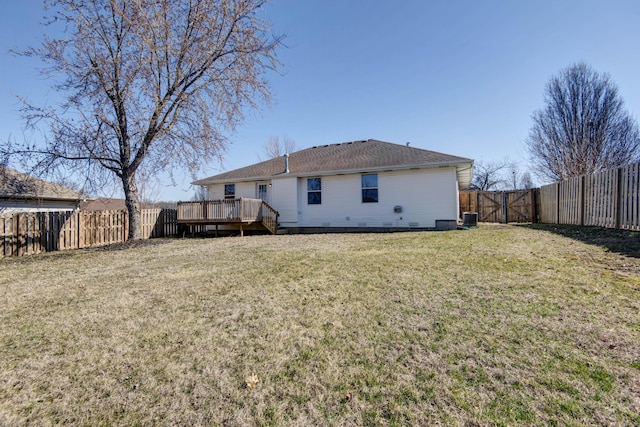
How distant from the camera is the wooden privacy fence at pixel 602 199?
24.6 ft

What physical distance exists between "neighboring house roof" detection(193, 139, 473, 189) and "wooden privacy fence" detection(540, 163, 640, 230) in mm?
3654

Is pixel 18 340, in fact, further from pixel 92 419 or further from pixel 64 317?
pixel 92 419

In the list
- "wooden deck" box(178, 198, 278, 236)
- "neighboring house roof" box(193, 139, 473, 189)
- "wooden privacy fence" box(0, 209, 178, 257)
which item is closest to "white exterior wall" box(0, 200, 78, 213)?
"wooden privacy fence" box(0, 209, 178, 257)

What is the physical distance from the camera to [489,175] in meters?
36.2

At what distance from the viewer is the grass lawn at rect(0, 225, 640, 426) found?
1.86m

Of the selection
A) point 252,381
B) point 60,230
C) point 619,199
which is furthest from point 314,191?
point 252,381

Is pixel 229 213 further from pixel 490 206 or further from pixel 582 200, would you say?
pixel 490 206

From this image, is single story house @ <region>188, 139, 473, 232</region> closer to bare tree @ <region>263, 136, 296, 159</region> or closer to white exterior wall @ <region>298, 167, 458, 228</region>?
white exterior wall @ <region>298, 167, 458, 228</region>

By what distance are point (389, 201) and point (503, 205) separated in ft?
32.2

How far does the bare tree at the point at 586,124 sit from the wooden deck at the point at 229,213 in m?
20.1

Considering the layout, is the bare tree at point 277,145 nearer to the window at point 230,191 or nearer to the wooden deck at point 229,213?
the window at point 230,191

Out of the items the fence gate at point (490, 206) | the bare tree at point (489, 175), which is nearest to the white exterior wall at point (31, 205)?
the fence gate at point (490, 206)

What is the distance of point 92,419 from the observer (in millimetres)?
1848

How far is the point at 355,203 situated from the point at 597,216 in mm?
8384
